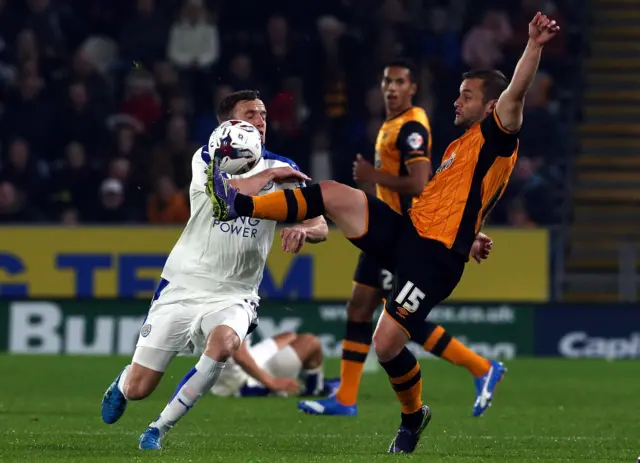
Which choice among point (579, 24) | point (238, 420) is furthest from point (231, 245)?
point (579, 24)

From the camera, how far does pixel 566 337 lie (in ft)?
51.7

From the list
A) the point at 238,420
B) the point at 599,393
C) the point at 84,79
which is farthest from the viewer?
the point at 84,79

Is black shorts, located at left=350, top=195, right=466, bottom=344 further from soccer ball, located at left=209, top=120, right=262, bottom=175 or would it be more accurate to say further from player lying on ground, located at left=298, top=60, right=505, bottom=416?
player lying on ground, located at left=298, top=60, right=505, bottom=416

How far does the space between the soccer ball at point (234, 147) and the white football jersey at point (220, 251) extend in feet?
1.70

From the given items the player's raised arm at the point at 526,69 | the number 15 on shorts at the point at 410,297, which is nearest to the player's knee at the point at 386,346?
the number 15 on shorts at the point at 410,297

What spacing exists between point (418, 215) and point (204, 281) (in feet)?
3.90

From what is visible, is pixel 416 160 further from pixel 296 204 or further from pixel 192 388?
pixel 192 388

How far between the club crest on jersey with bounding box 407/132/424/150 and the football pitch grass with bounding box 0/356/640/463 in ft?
6.02

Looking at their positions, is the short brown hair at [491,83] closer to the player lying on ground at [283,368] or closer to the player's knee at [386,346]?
the player's knee at [386,346]

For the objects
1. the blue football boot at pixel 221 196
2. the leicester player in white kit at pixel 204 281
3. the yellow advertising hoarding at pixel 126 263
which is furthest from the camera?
the yellow advertising hoarding at pixel 126 263

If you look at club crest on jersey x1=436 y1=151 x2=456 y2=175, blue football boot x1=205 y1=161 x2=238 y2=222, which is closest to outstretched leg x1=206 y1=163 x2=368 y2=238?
blue football boot x1=205 y1=161 x2=238 y2=222

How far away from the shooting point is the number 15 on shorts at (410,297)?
→ 738 cm

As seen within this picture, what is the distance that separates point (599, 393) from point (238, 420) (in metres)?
3.77

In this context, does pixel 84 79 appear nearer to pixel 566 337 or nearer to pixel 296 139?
pixel 296 139
